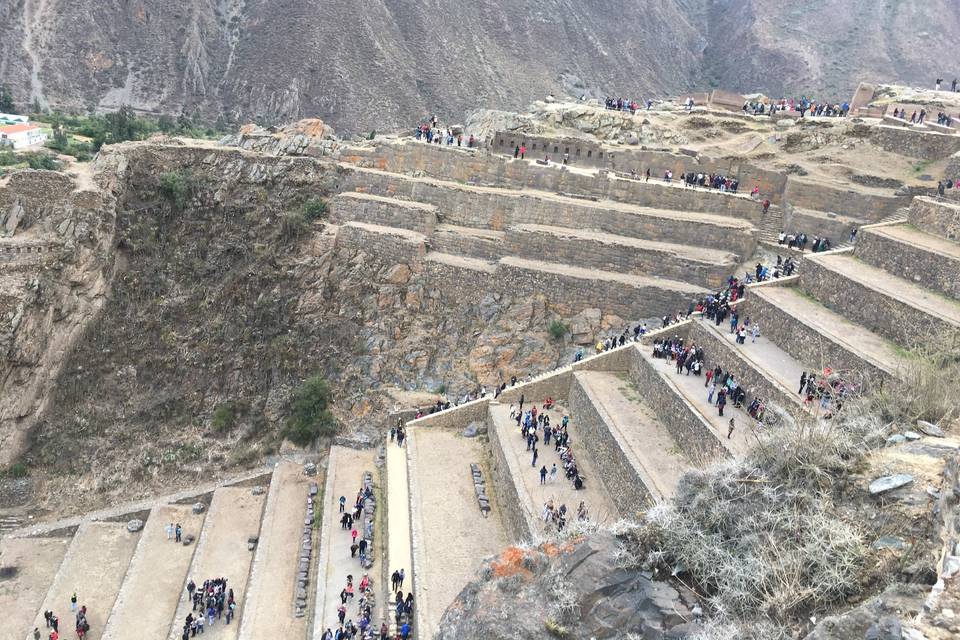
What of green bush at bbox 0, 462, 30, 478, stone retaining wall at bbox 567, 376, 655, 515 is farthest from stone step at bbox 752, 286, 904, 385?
green bush at bbox 0, 462, 30, 478

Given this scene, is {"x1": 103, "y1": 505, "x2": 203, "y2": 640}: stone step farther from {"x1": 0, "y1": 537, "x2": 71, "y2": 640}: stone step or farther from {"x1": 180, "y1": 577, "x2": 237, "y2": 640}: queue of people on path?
{"x1": 0, "y1": 537, "x2": 71, "y2": 640}: stone step

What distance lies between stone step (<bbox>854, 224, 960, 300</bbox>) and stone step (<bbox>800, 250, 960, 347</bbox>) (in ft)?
0.64

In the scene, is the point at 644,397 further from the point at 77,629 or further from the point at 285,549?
the point at 77,629

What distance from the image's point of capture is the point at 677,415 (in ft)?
53.1

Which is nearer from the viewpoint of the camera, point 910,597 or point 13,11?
point 910,597

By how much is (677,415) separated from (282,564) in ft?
30.6

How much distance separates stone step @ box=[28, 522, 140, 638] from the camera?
16.8 meters

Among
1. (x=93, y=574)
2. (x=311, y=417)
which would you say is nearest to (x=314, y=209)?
(x=311, y=417)

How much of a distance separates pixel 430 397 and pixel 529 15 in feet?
214

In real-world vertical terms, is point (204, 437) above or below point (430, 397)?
below

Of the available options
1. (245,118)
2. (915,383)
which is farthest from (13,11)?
(915,383)

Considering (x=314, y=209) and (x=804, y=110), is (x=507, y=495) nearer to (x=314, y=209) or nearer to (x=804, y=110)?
(x=314, y=209)

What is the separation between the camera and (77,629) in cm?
1611

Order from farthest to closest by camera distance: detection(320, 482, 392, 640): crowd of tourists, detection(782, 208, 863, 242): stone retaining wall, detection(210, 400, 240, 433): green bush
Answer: detection(782, 208, 863, 242): stone retaining wall, detection(210, 400, 240, 433): green bush, detection(320, 482, 392, 640): crowd of tourists
